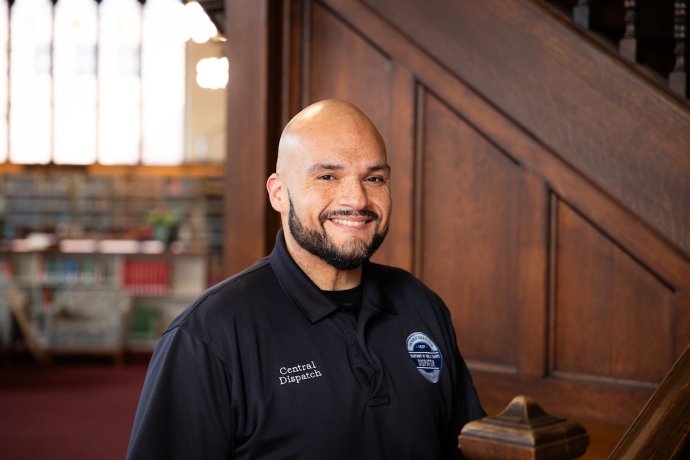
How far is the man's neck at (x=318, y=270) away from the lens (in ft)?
5.56

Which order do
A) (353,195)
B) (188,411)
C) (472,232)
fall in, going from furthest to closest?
1. (472,232)
2. (353,195)
3. (188,411)

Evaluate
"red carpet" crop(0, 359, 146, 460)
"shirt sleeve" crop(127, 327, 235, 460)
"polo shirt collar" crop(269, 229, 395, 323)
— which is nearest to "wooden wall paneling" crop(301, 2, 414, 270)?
"polo shirt collar" crop(269, 229, 395, 323)

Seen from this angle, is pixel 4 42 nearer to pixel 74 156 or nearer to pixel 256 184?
pixel 74 156

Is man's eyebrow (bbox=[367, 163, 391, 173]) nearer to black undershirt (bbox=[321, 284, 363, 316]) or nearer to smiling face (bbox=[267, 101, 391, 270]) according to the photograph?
smiling face (bbox=[267, 101, 391, 270])

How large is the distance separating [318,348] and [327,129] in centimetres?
38

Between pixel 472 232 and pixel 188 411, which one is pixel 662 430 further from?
pixel 472 232

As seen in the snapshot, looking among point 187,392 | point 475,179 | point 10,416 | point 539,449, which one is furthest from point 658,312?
point 10,416

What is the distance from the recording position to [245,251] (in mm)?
2984

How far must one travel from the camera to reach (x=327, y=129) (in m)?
1.66

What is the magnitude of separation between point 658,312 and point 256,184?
125 centimetres

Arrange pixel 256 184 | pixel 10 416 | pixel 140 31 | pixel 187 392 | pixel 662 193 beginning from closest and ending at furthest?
pixel 187 392 → pixel 662 193 → pixel 256 184 → pixel 10 416 → pixel 140 31

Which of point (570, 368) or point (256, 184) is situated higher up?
point (256, 184)

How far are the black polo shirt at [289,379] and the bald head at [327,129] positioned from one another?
7.0 inches

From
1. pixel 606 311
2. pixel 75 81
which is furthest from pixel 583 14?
pixel 75 81
